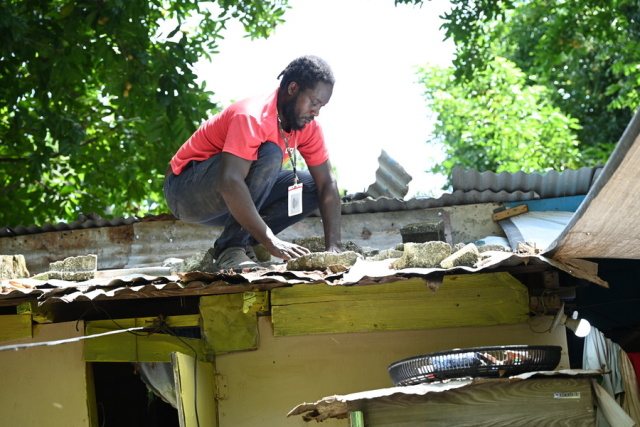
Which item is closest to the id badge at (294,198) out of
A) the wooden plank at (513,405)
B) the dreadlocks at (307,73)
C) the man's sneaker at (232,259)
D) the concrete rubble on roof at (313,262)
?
the man's sneaker at (232,259)

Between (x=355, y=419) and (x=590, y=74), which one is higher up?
(x=590, y=74)

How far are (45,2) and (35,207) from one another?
3.16 m

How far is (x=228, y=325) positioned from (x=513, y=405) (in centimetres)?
184

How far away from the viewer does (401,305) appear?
510 centimetres

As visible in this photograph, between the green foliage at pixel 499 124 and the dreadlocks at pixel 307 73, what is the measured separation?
13.4 meters

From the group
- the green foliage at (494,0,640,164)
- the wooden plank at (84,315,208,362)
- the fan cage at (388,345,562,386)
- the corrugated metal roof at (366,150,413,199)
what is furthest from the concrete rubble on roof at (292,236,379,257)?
the green foliage at (494,0,640,164)

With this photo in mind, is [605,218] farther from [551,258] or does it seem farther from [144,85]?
[144,85]

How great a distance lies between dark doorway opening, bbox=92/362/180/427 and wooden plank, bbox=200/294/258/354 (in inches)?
50.0

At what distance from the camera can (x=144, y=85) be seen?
1069cm

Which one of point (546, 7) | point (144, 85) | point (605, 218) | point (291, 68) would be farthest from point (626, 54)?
point (605, 218)

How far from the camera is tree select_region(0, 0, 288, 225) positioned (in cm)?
1042

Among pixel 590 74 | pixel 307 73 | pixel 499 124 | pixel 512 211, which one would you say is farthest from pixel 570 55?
pixel 307 73

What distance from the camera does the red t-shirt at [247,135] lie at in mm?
5438

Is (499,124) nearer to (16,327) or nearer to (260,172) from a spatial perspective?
(260,172)
